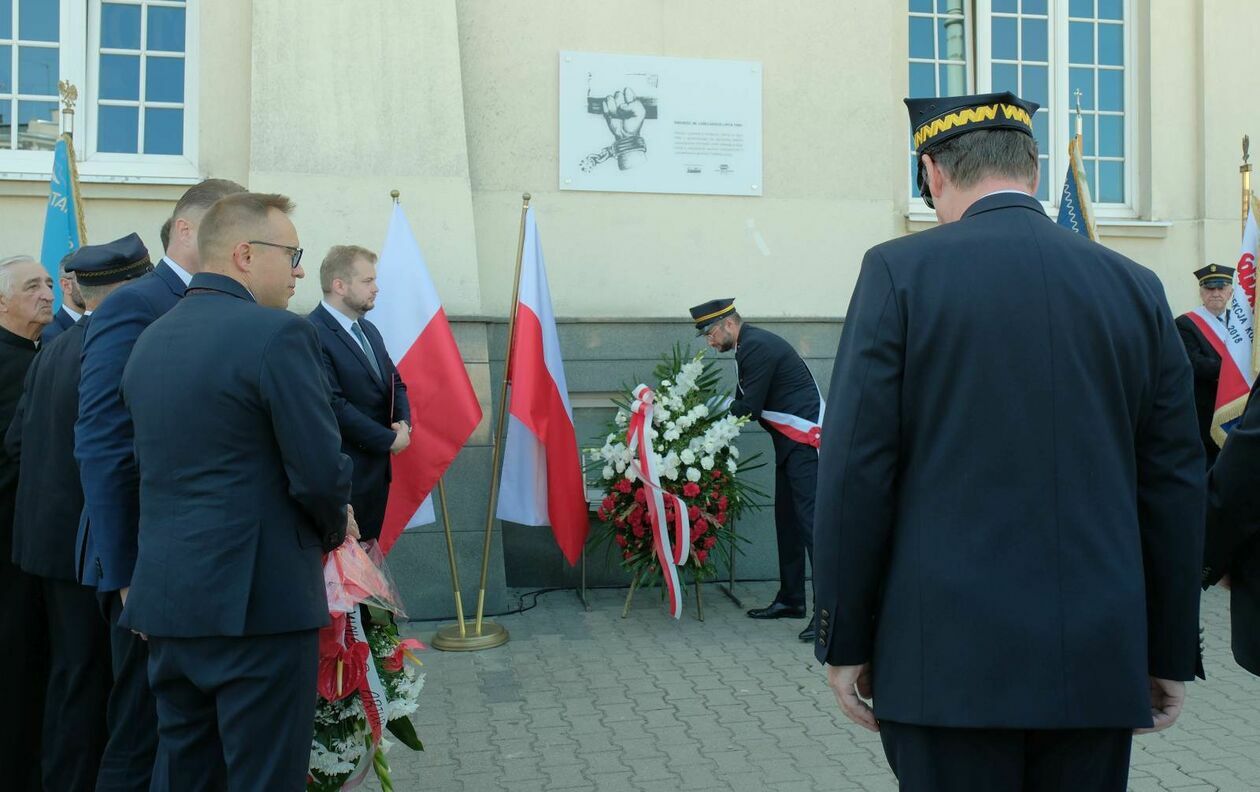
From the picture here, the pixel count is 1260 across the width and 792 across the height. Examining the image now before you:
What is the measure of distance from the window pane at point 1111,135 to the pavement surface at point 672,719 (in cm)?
424

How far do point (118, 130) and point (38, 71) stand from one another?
Answer: 624 millimetres

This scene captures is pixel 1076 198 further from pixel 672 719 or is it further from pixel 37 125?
pixel 37 125

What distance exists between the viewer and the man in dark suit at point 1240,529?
8.07 feet

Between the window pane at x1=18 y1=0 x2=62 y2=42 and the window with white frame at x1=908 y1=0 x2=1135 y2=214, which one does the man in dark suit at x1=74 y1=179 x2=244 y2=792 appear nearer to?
the window pane at x1=18 y1=0 x2=62 y2=42

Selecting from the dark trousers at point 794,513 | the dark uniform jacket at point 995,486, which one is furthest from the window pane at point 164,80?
the dark uniform jacket at point 995,486

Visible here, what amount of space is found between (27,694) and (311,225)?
372cm

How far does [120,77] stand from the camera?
296 inches

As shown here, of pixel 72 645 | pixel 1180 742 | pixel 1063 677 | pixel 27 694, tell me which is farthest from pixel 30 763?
pixel 1180 742

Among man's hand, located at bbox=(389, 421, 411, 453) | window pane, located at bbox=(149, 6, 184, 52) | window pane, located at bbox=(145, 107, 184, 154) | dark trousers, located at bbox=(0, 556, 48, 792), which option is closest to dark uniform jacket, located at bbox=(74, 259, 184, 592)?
dark trousers, located at bbox=(0, 556, 48, 792)

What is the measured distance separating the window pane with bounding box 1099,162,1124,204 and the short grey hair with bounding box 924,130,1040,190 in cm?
796

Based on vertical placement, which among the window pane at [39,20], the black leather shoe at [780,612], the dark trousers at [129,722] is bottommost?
the black leather shoe at [780,612]

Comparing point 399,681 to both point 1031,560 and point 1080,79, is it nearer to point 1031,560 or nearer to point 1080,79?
point 1031,560

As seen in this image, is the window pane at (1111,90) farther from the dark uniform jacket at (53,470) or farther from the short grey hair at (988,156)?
the dark uniform jacket at (53,470)

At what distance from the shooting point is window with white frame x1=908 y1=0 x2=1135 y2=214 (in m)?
9.23
